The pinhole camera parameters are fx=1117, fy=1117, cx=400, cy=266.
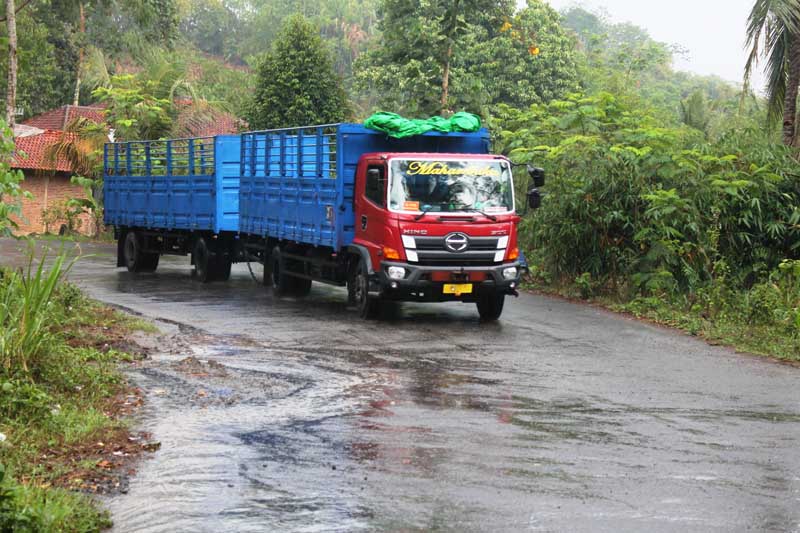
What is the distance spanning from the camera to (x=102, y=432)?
26.8 ft

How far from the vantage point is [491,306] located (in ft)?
52.9

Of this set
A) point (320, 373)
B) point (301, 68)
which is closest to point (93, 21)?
point (301, 68)

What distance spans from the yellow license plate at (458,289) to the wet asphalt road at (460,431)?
508 mm

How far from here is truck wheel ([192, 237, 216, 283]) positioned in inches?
851

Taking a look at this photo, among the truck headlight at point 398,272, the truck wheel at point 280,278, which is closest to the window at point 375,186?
the truck headlight at point 398,272

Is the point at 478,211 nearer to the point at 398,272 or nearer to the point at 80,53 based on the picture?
the point at 398,272

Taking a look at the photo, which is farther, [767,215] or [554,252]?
[554,252]

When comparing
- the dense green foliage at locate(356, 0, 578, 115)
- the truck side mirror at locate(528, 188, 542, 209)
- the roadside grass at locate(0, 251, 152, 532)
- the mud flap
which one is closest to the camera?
the roadside grass at locate(0, 251, 152, 532)

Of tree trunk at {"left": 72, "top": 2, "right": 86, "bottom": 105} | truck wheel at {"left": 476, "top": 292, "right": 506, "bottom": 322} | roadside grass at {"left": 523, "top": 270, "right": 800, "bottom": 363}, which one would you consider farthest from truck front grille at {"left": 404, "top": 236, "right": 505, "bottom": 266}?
tree trunk at {"left": 72, "top": 2, "right": 86, "bottom": 105}

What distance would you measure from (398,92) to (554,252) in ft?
84.9

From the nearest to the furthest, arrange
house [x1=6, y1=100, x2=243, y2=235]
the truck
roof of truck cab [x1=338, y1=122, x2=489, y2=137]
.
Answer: the truck < roof of truck cab [x1=338, y1=122, x2=489, y2=137] < house [x1=6, y1=100, x2=243, y2=235]

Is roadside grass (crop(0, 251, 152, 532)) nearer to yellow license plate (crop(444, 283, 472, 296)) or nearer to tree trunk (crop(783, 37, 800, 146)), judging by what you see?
yellow license plate (crop(444, 283, 472, 296))

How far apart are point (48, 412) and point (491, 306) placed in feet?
28.9

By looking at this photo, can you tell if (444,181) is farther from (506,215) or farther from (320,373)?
(320,373)
